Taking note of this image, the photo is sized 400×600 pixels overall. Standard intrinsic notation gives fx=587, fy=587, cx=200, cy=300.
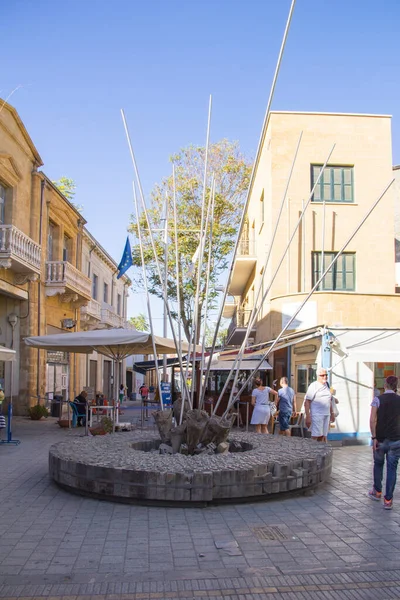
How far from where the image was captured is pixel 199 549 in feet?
18.0

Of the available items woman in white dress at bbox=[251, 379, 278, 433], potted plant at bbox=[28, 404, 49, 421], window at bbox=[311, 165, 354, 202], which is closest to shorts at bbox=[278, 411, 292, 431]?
woman in white dress at bbox=[251, 379, 278, 433]

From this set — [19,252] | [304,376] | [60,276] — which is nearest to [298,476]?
[304,376]

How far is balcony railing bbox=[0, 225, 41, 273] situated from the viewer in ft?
61.0

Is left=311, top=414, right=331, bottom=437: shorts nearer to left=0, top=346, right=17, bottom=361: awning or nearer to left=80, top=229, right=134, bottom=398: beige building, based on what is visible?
left=0, top=346, right=17, bottom=361: awning

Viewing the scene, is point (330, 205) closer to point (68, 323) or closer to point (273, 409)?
point (273, 409)

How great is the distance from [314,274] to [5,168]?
37.7 feet

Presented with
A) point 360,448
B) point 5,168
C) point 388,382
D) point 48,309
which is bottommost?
point 360,448

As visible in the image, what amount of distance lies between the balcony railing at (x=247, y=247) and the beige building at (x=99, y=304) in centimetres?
769

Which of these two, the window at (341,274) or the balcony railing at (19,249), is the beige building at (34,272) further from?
the window at (341,274)

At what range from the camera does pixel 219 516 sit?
22.1ft

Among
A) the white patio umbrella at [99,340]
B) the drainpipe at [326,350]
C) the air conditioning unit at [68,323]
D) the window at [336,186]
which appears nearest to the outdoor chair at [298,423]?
the drainpipe at [326,350]

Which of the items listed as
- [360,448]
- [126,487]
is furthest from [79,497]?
[360,448]

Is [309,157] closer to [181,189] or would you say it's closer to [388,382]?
[181,189]

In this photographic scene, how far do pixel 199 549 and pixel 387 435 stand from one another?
2.96m
